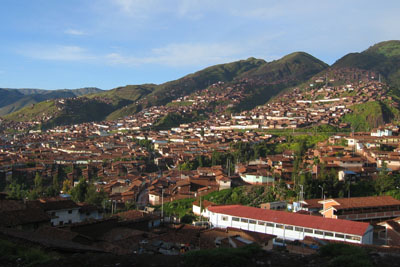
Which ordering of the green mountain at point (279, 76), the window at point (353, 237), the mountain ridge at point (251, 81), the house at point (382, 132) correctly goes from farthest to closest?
the mountain ridge at point (251, 81) < the green mountain at point (279, 76) < the house at point (382, 132) < the window at point (353, 237)

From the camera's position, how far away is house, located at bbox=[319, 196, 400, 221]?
69.6ft

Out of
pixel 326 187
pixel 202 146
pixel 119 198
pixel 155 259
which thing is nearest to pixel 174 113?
pixel 202 146

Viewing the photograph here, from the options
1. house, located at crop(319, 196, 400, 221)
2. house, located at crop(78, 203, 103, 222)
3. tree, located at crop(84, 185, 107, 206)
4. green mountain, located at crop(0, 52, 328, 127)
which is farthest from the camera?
green mountain, located at crop(0, 52, 328, 127)

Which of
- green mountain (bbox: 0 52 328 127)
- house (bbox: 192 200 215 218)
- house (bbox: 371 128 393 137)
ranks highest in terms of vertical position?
green mountain (bbox: 0 52 328 127)

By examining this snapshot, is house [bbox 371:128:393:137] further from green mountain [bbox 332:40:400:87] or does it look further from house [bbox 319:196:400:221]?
green mountain [bbox 332:40:400:87]

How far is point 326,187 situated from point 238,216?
9062mm

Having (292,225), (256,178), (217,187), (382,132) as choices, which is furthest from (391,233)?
(382,132)

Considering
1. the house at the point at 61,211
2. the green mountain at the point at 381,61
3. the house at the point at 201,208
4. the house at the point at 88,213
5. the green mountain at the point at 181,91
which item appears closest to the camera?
the house at the point at 61,211

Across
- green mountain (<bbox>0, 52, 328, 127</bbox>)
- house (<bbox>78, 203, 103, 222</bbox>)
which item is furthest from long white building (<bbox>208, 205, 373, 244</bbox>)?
green mountain (<bbox>0, 52, 328, 127</bbox>)

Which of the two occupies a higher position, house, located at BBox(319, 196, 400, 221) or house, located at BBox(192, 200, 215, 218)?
house, located at BBox(319, 196, 400, 221)

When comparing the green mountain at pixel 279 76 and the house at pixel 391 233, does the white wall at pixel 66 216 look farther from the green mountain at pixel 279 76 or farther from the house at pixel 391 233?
the green mountain at pixel 279 76

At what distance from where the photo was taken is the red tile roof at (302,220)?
16.1 meters

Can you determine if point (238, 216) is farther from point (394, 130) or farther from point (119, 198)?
point (394, 130)

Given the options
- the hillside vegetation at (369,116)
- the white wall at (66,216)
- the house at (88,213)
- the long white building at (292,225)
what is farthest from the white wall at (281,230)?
the hillside vegetation at (369,116)
